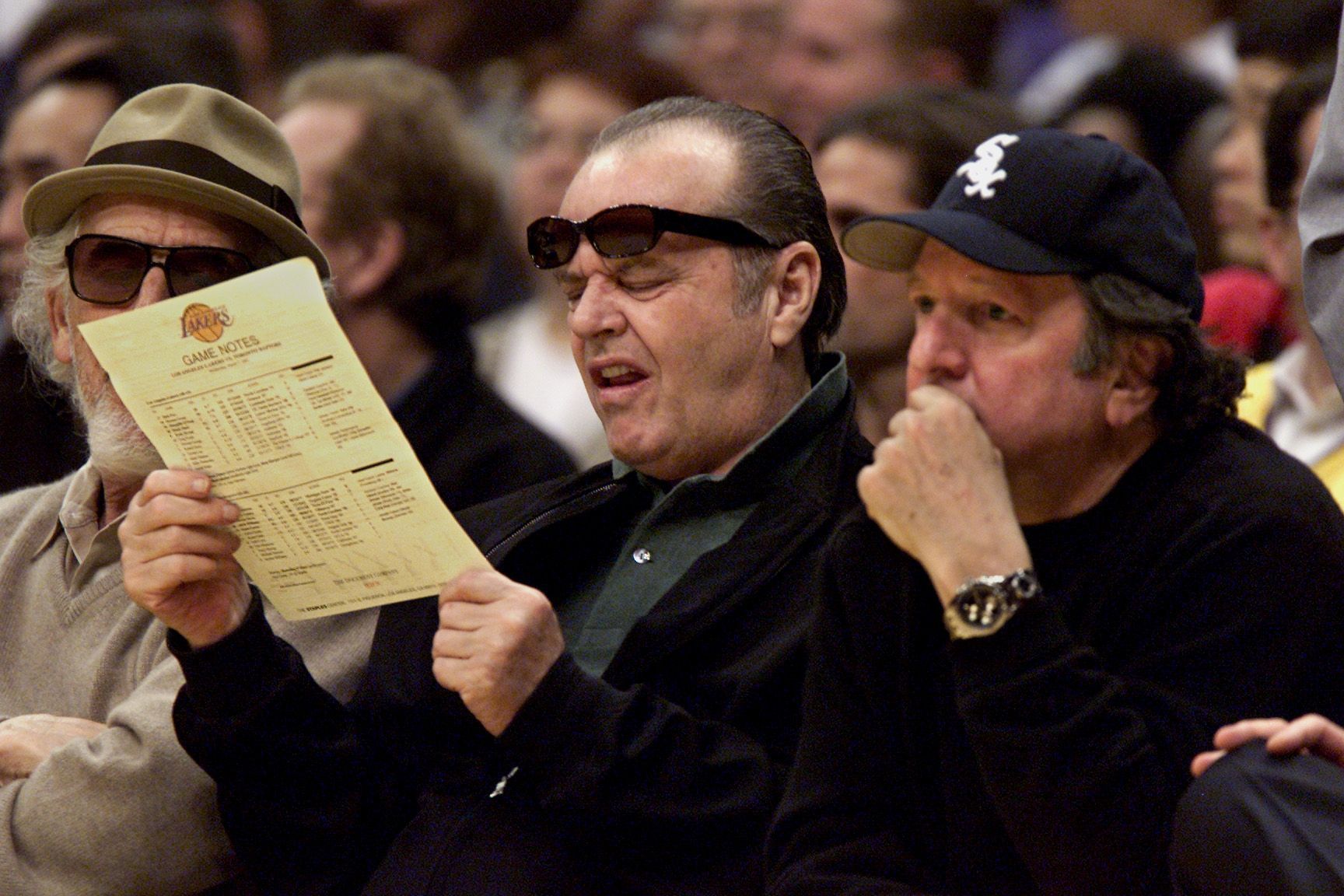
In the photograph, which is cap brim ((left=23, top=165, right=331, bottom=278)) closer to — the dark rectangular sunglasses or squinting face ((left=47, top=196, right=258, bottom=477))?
squinting face ((left=47, top=196, right=258, bottom=477))

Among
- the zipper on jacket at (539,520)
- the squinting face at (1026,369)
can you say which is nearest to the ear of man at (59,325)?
the zipper on jacket at (539,520)

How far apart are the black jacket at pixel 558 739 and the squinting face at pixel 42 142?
288 cm

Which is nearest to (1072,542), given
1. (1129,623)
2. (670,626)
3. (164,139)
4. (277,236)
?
(1129,623)

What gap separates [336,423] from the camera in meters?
2.37

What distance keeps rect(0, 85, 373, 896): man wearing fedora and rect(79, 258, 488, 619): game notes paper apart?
0.44 meters

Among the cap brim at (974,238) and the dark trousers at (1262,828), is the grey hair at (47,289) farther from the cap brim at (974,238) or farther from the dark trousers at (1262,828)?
the dark trousers at (1262,828)

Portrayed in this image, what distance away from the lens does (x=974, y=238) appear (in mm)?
2309

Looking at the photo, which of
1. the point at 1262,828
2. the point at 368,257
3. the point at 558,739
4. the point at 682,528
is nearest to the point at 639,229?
the point at 682,528

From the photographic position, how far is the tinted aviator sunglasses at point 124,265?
2895mm

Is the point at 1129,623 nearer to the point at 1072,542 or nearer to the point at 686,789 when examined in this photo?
the point at 1072,542

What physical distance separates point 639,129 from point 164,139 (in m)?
0.78

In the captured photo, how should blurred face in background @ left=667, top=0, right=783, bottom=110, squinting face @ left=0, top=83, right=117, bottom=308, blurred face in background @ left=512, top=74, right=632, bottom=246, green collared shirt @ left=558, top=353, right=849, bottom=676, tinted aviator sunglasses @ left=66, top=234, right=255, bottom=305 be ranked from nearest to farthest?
green collared shirt @ left=558, top=353, right=849, bottom=676, tinted aviator sunglasses @ left=66, top=234, right=255, bottom=305, squinting face @ left=0, top=83, right=117, bottom=308, blurred face in background @ left=512, top=74, right=632, bottom=246, blurred face in background @ left=667, top=0, right=783, bottom=110

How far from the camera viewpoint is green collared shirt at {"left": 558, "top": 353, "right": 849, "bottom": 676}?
8.93 ft

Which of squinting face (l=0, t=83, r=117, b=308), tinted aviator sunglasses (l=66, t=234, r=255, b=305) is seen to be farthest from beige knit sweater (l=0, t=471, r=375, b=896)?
squinting face (l=0, t=83, r=117, b=308)
